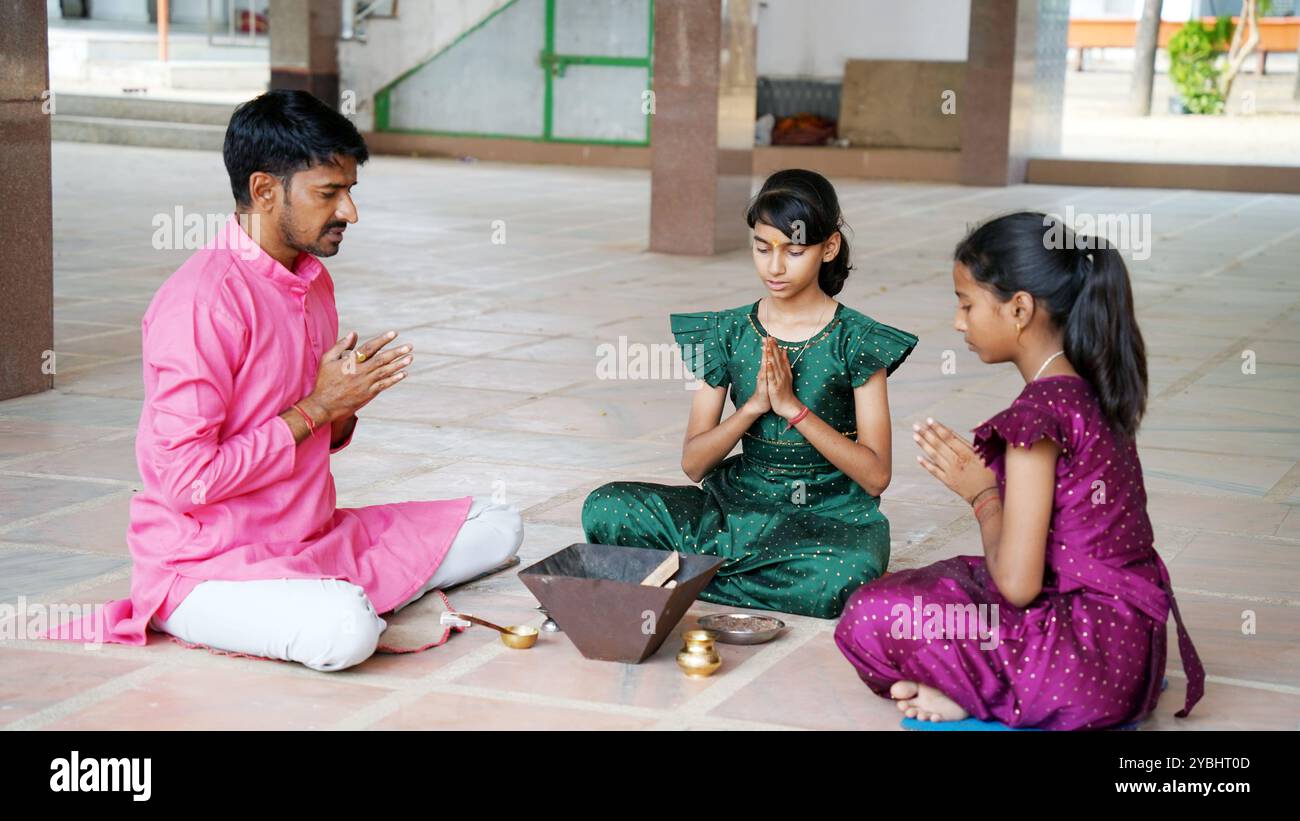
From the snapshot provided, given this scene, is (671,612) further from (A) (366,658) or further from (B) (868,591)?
(A) (366,658)

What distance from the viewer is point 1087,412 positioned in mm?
3166

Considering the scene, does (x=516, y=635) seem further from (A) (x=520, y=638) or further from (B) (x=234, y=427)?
(B) (x=234, y=427)

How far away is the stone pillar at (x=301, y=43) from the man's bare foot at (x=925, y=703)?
576 inches

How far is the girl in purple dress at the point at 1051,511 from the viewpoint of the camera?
3.15 metres

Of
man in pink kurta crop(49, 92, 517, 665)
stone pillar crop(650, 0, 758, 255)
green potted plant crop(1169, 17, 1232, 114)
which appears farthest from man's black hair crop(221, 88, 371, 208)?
green potted plant crop(1169, 17, 1232, 114)

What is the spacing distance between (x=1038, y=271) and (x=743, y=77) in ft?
26.0

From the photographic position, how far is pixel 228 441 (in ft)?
11.3

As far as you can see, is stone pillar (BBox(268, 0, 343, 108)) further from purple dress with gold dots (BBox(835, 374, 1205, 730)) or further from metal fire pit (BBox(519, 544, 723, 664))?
purple dress with gold dots (BBox(835, 374, 1205, 730))

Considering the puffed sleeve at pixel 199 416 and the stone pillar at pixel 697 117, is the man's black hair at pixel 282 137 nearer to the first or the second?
the puffed sleeve at pixel 199 416

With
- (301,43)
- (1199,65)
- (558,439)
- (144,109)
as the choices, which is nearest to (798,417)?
(558,439)

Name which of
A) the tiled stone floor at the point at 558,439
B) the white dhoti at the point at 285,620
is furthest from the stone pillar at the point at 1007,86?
the white dhoti at the point at 285,620
